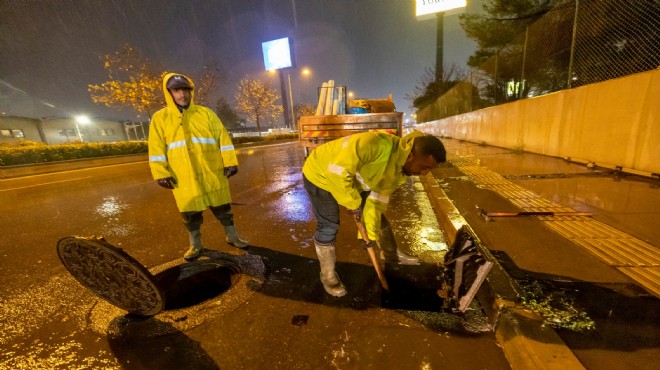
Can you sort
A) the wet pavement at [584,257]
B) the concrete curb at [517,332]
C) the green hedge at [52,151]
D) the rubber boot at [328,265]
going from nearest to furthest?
the concrete curb at [517,332] < the wet pavement at [584,257] < the rubber boot at [328,265] < the green hedge at [52,151]

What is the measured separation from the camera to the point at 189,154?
9.76 ft

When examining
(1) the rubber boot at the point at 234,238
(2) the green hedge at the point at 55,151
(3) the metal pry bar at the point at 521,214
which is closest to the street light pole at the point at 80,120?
(2) the green hedge at the point at 55,151

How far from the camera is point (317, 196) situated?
2395 mm

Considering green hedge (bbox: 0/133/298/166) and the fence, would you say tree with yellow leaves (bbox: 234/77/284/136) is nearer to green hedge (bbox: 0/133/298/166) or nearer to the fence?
green hedge (bbox: 0/133/298/166)

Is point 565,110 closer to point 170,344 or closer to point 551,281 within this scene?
point 551,281

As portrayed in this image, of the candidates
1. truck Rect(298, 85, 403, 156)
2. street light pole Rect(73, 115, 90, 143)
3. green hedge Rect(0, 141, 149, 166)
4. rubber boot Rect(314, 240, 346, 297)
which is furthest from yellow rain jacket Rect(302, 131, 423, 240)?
street light pole Rect(73, 115, 90, 143)

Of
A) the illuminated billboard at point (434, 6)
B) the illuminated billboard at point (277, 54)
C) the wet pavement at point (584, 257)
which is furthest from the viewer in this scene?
the illuminated billboard at point (277, 54)

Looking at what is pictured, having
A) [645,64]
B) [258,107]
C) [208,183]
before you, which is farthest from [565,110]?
[258,107]

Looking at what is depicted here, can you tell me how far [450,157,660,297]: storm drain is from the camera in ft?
7.34

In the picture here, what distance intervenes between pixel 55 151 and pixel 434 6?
31.2 meters

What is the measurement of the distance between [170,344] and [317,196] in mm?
1448

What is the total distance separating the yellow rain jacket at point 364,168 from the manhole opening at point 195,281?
52.2 inches

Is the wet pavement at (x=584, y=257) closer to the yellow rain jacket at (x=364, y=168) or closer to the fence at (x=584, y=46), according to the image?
the yellow rain jacket at (x=364, y=168)

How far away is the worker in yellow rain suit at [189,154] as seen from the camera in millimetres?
2914
